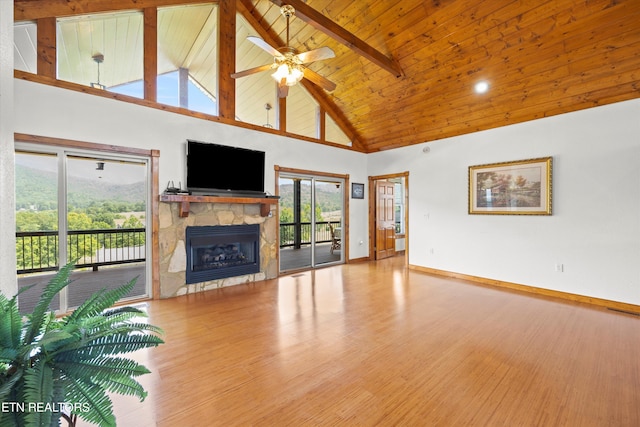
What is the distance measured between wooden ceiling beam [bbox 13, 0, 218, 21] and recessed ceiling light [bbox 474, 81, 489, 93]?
16.3 feet

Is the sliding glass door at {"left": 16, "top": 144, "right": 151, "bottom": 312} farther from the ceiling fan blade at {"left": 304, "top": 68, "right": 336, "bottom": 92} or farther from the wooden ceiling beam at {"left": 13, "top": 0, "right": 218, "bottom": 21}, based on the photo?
the ceiling fan blade at {"left": 304, "top": 68, "right": 336, "bottom": 92}

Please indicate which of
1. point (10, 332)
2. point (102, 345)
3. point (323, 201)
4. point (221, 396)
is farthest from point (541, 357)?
point (323, 201)

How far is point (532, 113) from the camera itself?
14.3 feet

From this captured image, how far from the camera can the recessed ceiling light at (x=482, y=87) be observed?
14.0 feet

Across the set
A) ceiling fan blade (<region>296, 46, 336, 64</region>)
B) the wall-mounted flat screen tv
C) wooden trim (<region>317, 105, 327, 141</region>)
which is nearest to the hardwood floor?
the wall-mounted flat screen tv

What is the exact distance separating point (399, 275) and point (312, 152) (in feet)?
10.0

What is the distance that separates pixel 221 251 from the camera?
474 centimetres

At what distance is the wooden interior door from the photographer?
23.3ft

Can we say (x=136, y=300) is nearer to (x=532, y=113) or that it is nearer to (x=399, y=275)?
(x=399, y=275)

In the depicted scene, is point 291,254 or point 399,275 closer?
point 399,275

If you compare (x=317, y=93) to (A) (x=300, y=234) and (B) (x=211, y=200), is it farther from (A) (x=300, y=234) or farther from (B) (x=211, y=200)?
(A) (x=300, y=234)

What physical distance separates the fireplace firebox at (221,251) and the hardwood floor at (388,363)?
0.66 meters

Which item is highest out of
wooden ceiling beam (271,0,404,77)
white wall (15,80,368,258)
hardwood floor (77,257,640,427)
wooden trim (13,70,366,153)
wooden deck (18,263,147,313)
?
wooden ceiling beam (271,0,404,77)

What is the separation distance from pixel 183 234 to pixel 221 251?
721 mm
